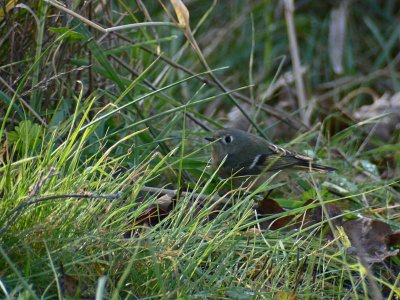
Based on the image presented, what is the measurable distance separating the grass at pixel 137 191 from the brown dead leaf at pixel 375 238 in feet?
0.17

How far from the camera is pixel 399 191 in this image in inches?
163

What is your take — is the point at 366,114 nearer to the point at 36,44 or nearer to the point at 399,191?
the point at 399,191

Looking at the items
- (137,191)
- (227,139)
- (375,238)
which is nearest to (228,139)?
(227,139)

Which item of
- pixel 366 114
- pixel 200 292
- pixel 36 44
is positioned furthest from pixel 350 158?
pixel 200 292

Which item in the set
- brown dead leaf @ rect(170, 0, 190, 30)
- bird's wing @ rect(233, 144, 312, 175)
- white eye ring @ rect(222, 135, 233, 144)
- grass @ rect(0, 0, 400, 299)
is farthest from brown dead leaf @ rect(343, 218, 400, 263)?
brown dead leaf @ rect(170, 0, 190, 30)

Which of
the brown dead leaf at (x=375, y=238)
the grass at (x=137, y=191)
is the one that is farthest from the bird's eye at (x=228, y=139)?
the brown dead leaf at (x=375, y=238)

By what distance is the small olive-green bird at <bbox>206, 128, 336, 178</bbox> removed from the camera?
3838 millimetres

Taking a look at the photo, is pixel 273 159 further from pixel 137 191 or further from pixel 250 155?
pixel 137 191

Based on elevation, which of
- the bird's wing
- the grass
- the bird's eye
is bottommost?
the bird's wing

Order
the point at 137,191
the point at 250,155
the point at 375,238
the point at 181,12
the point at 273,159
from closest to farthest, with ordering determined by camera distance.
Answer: the point at 137,191 → the point at 375,238 → the point at 181,12 → the point at 273,159 → the point at 250,155

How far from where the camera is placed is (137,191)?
265cm

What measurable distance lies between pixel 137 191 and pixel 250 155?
1.54 meters

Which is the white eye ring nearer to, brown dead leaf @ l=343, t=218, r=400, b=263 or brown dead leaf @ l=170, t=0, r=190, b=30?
brown dead leaf @ l=170, t=0, r=190, b=30

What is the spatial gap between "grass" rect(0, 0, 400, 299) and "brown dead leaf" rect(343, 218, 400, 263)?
0.17ft
